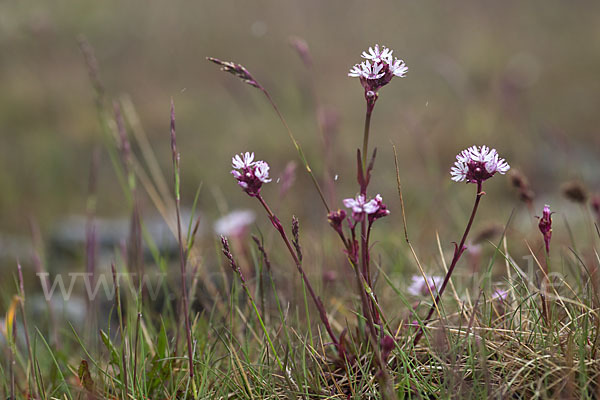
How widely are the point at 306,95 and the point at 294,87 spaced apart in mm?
1323

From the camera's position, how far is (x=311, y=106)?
18.7 feet

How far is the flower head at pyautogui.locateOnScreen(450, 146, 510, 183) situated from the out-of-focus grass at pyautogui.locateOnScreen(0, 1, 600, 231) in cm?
195

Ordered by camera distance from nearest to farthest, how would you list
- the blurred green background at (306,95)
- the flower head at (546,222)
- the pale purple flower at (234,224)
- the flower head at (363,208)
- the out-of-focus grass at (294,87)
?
the flower head at (363,208), the flower head at (546,222), the pale purple flower at (234,224), the blurred green background at (306,95), the out-of-focus grass at (294,87)

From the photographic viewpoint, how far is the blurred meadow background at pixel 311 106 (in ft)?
10.6

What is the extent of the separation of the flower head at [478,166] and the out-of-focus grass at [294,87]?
195 cm

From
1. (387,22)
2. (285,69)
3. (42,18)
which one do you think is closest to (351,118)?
(285,69)

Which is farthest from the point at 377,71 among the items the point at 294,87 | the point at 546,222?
the point at 294,87

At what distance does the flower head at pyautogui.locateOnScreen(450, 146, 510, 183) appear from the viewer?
1.03 m

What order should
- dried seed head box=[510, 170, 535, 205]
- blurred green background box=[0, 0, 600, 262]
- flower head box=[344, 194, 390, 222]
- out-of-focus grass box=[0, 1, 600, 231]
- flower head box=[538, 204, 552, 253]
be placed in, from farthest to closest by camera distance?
out-of-focus grass box=[0, 1, 600, 231] < blurred green background box=[0, 0, 600, 262] < dried seed head box=[510, 170, 535, 205] < flower head box=[538, 204, 552, 253] < flower head box=[344, 194, 390, 222]

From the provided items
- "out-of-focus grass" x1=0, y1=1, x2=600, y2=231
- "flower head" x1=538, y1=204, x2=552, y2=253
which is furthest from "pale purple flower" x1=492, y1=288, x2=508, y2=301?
"out-of-focus grass" x1=0, y1=1, x2=600, y2=231

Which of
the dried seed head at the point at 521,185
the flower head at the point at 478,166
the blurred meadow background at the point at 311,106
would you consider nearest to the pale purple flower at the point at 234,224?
the blurred meadow background at the point at 311,106

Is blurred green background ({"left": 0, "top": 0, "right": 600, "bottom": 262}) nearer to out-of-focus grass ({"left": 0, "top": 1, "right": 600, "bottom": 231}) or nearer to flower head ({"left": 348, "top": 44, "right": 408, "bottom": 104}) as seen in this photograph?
out-of-focus grass ({"left": 0, "top": 1, "right": 600, "bottom": 231})

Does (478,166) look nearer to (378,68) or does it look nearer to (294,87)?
(378,68)

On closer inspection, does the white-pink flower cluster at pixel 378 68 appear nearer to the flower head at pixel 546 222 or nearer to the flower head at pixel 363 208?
the flower head at pixel 363 208
